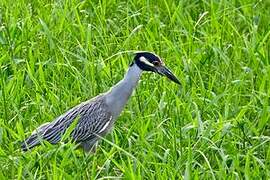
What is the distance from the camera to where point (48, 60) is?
684 cm

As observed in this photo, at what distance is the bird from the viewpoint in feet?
19.4

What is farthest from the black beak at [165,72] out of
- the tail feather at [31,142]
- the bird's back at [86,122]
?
the tail feather at [31,142]

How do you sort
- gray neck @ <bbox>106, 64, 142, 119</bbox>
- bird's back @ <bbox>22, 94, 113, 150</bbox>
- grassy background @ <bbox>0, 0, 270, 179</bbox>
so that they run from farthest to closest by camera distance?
gray neck @ <bbox>106, 64, 142, 119</bbox> → bird's back @ <bbox>22, 94, 113, 150</bbox> → grassy background @ <bbox>0, 0, 270, 179</bbox>

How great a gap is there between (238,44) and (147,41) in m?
0.61

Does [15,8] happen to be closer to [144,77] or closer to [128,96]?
[144,77]

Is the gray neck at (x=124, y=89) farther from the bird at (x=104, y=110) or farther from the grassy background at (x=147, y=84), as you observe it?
the grassy background at (x=147, y=84)

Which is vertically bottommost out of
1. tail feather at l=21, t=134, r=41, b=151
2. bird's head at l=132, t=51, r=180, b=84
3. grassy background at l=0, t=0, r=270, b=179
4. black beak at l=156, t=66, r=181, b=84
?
grassy background at l=0, t=0, r=270, b=179

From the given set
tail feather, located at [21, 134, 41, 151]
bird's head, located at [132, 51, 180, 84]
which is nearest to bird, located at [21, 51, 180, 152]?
bird's head, located at [132, 51, 180, 84]

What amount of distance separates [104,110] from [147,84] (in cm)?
66

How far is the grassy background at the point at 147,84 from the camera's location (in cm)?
556

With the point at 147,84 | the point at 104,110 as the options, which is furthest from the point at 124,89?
the point at 147,84

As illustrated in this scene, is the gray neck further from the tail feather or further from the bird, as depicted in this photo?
the tail feather

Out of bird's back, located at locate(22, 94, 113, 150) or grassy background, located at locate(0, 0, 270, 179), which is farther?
bird's back, located at locate(22, 94, 113, 150)

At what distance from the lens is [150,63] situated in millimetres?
5930
